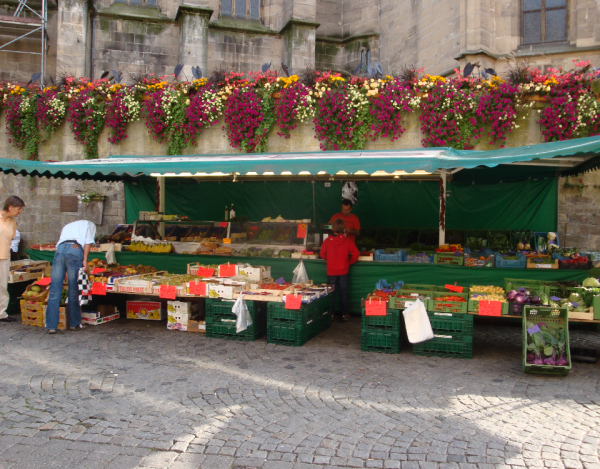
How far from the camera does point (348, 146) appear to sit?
1106 centimetres

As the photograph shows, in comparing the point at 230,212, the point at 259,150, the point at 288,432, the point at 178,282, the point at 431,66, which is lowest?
the point at 288,432

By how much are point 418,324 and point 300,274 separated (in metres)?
2.64

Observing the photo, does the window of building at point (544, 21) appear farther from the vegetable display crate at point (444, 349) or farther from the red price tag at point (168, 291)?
the red price tag at point (168, 291)

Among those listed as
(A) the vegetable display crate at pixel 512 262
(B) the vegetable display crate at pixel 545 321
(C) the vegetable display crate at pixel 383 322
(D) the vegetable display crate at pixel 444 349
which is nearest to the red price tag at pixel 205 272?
(C) the vegetable display crate at pixel 383 322

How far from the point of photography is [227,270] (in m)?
7.87

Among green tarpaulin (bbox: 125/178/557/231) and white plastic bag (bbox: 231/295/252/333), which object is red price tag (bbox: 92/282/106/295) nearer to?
white plastic bag (bbox: 231/295/252/333)

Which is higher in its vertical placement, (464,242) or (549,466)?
(464,242)

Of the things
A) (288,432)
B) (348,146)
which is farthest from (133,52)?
(288,432)

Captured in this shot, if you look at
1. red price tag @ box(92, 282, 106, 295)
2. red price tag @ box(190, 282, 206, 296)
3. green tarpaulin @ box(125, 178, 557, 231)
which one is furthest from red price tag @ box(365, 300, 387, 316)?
green tarpaulin @ box(125, 178, 557, 231)

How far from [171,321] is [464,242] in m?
6.10

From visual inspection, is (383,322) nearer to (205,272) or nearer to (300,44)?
(205,272)

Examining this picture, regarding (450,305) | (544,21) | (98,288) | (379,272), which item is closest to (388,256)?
(379,272)

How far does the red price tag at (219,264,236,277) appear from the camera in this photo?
786 centimetres

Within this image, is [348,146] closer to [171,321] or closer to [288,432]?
[171,321]
